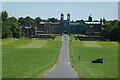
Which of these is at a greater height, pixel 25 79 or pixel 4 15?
pixel 4 15

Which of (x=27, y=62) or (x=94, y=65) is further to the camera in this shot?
(x=27, y=62)

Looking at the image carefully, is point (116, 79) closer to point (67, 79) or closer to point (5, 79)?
point (67, 79)

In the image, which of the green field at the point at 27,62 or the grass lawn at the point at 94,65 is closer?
the green field at the point at 27,62

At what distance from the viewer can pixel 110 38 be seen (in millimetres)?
162750

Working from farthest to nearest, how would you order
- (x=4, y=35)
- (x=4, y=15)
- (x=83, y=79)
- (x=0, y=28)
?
(x=4, y=15) < (x=4, y=35) < (x=0, y=28) < (x=83, y=79)

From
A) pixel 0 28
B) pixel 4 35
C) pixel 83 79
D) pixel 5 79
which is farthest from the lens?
pixel 4 35

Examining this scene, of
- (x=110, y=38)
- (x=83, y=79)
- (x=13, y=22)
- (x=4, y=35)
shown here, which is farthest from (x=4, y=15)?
(x=83, y=79)

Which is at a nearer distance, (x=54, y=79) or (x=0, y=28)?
(x=54, y=79)

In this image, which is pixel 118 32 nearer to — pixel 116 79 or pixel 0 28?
pixel 0 28

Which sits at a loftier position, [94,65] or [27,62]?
[27,62]

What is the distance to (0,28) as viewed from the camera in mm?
130250

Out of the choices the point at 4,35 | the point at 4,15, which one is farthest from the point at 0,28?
the point at 4,15

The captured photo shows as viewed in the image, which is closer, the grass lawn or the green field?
the green field

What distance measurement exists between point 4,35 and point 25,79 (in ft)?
396
